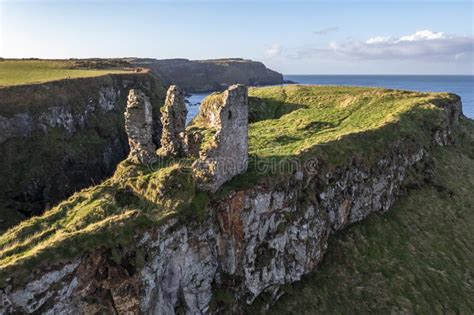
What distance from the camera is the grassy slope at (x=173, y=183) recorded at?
1686cm

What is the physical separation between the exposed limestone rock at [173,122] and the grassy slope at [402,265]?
1101 centimetres

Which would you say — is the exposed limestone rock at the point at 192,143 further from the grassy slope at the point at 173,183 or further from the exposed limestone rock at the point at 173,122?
the grassy slope at the point at 173,183

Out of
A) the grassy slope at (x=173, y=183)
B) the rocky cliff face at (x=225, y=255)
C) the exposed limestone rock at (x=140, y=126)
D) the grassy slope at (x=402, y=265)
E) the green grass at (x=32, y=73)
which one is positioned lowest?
the grassy slope at (x=402, y=265)

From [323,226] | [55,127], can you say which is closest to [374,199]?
[323,226]

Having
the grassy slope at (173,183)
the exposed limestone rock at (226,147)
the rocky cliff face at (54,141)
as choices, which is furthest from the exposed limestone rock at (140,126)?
the rocky cliff face at (54,141)

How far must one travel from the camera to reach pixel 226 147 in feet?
74.5

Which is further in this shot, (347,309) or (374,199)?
(374,199)

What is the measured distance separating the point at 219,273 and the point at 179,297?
9.06ft

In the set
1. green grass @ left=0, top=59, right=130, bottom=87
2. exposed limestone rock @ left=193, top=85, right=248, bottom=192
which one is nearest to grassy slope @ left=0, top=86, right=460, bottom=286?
exposed limestone rock @ left=193, top=85, right=248, bottom=192

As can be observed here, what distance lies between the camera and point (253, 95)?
57.0 metres

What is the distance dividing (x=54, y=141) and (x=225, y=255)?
133ft

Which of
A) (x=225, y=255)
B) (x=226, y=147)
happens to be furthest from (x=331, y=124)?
(x=225, y=255)

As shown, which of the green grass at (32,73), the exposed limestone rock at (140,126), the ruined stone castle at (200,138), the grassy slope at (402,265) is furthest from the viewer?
the green grass at (32,73)

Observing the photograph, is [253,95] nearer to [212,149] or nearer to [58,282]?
[212,149]
